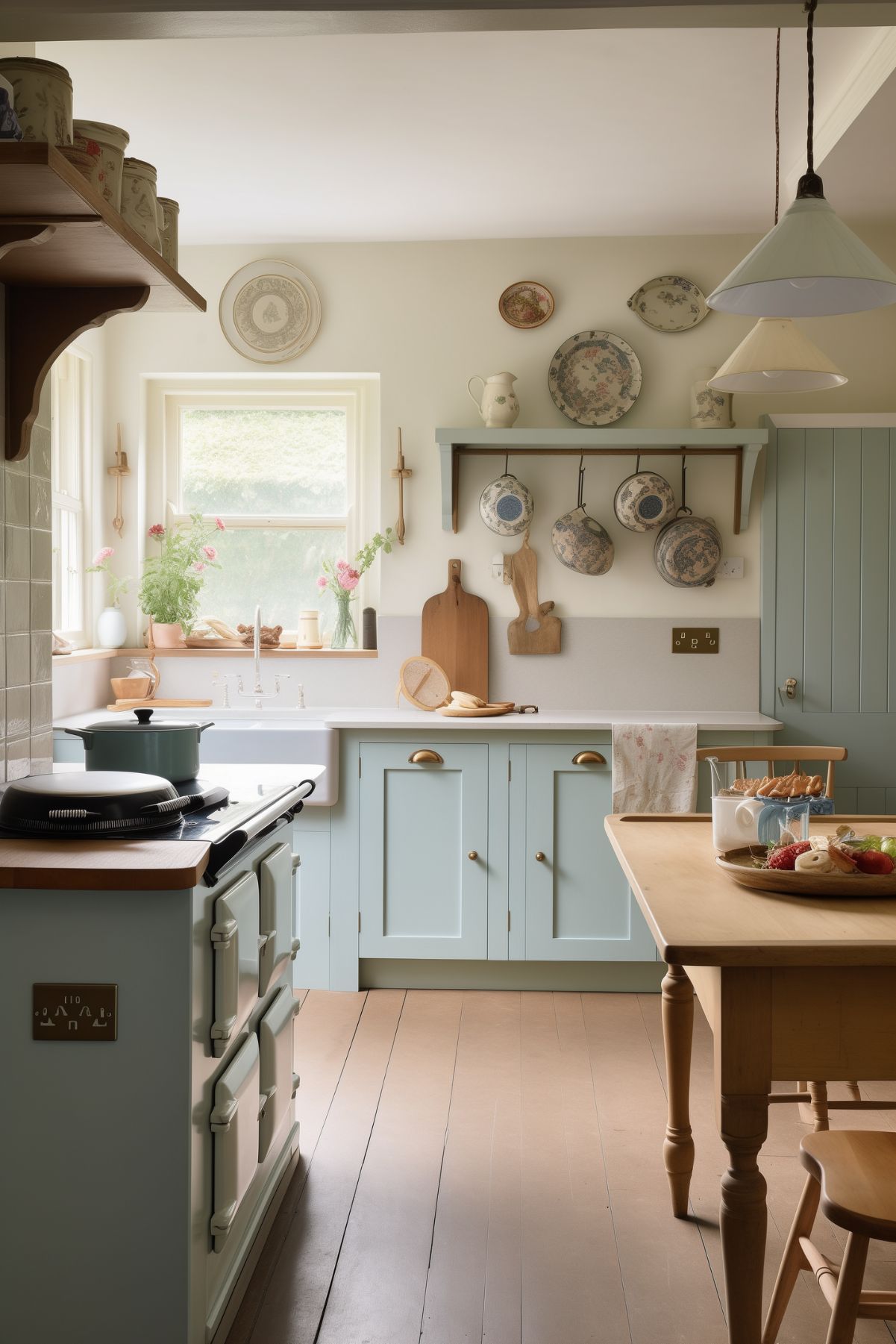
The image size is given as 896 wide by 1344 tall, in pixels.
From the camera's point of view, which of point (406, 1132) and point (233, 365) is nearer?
point (406, 1132)

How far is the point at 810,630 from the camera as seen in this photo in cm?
406

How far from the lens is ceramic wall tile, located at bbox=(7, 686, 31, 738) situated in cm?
212

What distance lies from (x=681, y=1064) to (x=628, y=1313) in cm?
50

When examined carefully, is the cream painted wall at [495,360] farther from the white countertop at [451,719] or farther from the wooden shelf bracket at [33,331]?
the wooden shelf bracket at [33,331]

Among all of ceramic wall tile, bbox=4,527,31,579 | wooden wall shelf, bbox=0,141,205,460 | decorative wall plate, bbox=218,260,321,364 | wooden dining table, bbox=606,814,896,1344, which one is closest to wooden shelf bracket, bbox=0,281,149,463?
wooden wall shelf, bbox=0,141,205,460

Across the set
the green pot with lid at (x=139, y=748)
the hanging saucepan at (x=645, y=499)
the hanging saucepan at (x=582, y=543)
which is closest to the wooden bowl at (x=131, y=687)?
the hanging saucepan at (x=582, y=543)

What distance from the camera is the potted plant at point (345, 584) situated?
4.26m

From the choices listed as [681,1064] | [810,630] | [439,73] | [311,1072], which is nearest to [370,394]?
[439,73]

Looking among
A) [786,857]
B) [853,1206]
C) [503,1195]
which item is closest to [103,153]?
[786,857]

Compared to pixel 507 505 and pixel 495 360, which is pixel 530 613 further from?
pixel 495 360

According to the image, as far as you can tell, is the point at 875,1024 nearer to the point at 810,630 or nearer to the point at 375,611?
the point at 810,630

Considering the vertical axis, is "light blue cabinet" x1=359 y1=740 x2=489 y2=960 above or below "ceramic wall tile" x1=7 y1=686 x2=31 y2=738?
below

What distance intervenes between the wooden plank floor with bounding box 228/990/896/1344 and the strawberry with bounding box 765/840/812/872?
853 mm

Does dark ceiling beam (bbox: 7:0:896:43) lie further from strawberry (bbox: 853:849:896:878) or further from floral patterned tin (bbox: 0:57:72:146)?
strawberry (bbox: 853:849:896:878)
